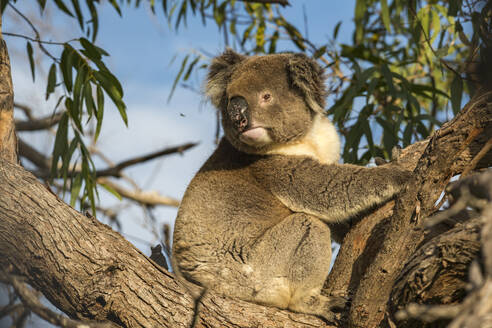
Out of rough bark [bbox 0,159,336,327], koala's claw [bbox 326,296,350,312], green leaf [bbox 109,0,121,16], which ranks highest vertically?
green leaf [bbox 109,0,121,16]

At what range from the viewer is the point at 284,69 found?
341cm

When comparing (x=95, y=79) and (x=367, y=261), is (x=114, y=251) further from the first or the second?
(x=95, y=79)

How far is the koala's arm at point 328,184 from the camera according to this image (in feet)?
8.93

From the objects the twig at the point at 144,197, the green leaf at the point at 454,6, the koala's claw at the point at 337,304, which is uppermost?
the green leaf at the point at 454,6

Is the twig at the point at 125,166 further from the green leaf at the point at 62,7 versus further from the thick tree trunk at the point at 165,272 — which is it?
the thick tree trunk at the point at 165,272

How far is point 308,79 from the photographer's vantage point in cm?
334

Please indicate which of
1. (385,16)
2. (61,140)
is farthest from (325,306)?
(385,16)

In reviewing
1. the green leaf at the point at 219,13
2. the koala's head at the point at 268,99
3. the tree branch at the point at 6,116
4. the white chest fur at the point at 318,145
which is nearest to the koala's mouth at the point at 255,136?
the koala's head at the point at 268,99

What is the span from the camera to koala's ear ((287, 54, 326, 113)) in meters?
3.34

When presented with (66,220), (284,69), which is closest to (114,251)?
(66,220)

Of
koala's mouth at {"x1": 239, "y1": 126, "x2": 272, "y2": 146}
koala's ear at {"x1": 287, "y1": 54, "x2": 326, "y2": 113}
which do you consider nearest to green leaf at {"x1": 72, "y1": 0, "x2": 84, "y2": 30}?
koala's ear at {"x1": 287, "y1": 54, "x2": 326, "y2": 113}

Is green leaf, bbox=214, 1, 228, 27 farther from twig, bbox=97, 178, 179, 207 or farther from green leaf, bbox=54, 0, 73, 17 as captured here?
twig, bbox=97, 178, 179, 207

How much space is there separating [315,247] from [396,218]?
63 centimetres

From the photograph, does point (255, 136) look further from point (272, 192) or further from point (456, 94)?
point (456, 94)
